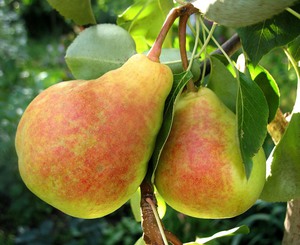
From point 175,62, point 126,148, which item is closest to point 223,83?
point 175,62

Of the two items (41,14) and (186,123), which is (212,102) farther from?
(41,14)

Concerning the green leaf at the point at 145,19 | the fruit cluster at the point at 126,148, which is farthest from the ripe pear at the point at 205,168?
the green leaf at the point at 145,19

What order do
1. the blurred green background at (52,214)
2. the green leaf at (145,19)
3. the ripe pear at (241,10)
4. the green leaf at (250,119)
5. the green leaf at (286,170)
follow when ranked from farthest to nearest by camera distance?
the blurred green background at (52,214) < the green leaf at (145,19) < the green leaf at (286,170) < the green leaf at (250,119) < the ripe pear at (241,10)

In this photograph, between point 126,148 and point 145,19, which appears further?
point 145,19

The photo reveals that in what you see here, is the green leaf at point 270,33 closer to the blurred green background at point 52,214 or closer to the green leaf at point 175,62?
the green leaf at point 175,62

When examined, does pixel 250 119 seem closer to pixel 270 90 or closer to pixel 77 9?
pixel 270 90

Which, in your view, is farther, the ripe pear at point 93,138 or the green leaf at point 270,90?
the green leaf at point 270,90

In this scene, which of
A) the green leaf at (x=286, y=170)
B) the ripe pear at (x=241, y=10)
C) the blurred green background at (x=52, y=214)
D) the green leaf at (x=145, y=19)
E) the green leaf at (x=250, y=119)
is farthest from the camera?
the blurred green background at (x=52, y=214)
